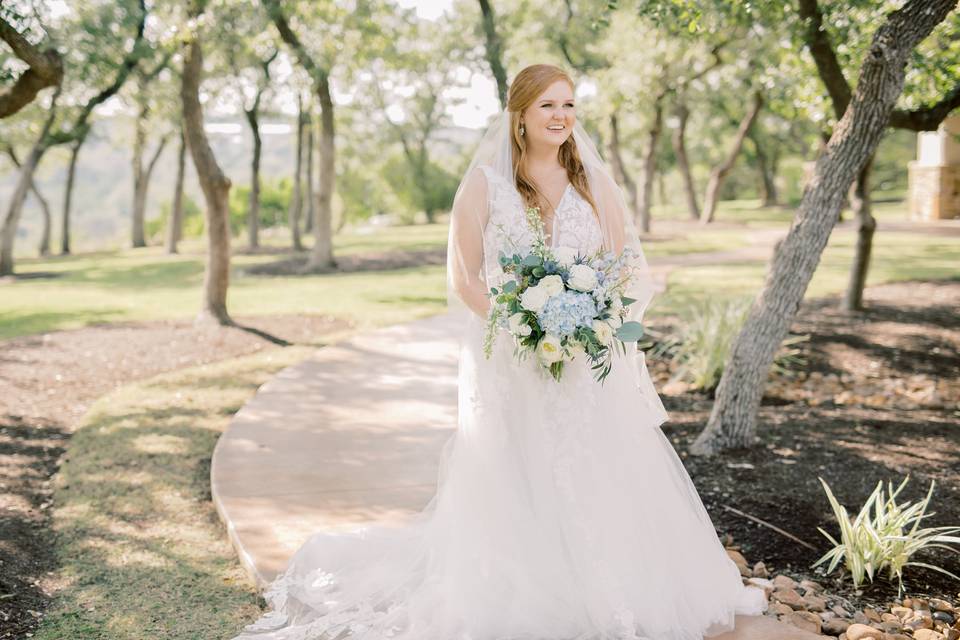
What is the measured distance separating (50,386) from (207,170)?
10.3 ft

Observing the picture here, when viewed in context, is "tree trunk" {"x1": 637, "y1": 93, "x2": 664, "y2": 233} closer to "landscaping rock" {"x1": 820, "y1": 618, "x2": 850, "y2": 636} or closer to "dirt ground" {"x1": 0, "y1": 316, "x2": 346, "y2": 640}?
"dirt ground" {"x1": 0, "y1": 316, "x2": 346, "y2": 640}

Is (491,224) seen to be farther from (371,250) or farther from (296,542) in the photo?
(371,250)

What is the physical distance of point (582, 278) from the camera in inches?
129

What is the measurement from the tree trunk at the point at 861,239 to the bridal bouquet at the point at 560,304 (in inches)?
307

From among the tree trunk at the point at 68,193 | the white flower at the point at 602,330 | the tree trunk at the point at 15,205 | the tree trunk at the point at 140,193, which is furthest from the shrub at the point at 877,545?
the tree trunk at the point at 140,193

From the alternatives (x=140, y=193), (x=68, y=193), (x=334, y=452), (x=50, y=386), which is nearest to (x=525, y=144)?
(x=334, y=452)

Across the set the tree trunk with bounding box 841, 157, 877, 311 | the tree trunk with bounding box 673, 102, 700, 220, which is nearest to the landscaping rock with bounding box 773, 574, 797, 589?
the tree trunk with bounding box 841, 157, 877, 311

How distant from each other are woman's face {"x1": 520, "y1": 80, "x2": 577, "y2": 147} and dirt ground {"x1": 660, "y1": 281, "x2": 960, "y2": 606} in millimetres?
2453

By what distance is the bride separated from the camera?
358 cm

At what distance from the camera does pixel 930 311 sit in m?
11.3

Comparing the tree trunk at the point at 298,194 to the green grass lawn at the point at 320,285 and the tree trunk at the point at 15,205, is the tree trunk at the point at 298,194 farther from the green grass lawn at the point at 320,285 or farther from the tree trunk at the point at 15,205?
the tree trunk at the point at 15,205

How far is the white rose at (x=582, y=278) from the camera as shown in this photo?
10.8 feet

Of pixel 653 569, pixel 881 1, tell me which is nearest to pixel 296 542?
A: pixel 653 569

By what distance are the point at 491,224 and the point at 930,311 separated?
9.54 m
